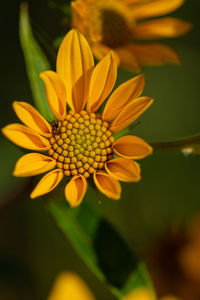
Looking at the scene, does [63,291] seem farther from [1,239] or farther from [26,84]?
[26,84]

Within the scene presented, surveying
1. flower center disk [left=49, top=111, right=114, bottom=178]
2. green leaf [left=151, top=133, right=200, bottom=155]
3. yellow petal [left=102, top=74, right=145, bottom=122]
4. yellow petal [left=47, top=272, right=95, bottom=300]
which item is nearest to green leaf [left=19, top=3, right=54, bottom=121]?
flower center disk [left=49, top=111, right=114, bottom=178]

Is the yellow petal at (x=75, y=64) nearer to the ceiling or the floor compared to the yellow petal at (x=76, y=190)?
nearer to the ceiling

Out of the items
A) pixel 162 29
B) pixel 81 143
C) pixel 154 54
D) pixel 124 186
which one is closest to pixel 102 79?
pixel 81 143

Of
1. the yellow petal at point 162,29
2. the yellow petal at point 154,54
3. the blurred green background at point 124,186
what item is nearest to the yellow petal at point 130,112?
the yellow petal at point 154,54

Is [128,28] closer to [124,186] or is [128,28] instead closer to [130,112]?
[130,112]

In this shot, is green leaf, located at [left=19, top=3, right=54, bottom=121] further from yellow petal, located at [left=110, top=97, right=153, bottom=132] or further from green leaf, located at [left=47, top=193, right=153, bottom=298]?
green leaf, located at [left=47, top=193, right=153, bottom=298]

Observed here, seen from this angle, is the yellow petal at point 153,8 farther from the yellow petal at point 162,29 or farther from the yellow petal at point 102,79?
the yellow petal at point 102,79

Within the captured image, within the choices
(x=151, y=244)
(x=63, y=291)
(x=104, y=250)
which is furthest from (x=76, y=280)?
(x=151, y=244)
